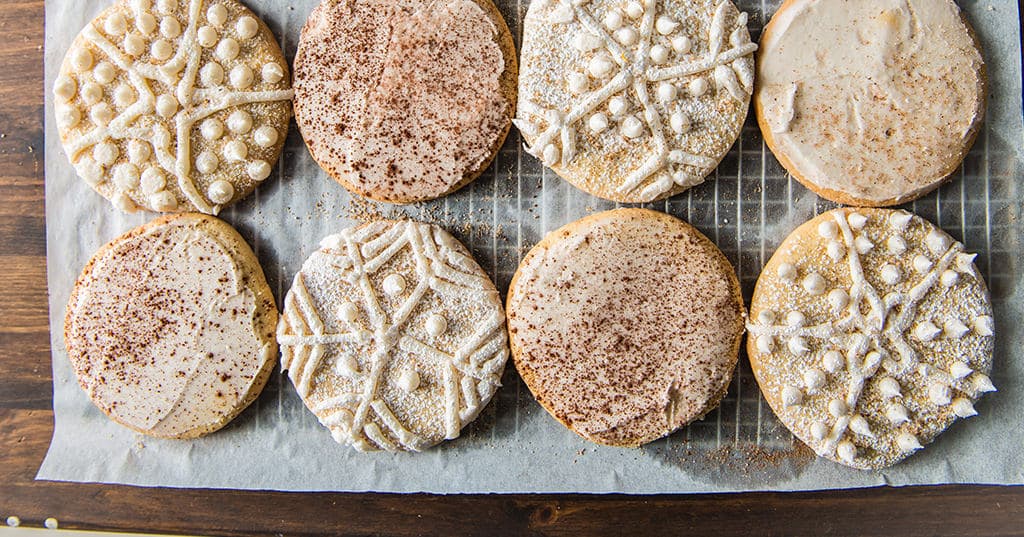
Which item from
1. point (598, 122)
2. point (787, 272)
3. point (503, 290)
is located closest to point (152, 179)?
point (503, 290)

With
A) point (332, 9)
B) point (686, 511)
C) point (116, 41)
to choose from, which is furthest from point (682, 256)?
point (116, 41)

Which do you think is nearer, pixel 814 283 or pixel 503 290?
pixel 814 283

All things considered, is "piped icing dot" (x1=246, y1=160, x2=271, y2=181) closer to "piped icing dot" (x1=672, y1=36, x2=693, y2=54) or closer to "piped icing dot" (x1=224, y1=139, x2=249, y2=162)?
"piped icing dot" (x1=224, y1=139, x2=249, y2=162)

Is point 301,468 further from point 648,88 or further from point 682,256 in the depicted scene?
point 648,88

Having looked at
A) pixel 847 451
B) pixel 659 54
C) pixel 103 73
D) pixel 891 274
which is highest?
pixel 659 54

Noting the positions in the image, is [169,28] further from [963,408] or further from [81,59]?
[963,408]

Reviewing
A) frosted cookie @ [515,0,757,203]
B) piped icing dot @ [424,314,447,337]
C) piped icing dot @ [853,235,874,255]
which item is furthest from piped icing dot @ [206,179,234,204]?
piped icing dot @ [853,235,874,255]
